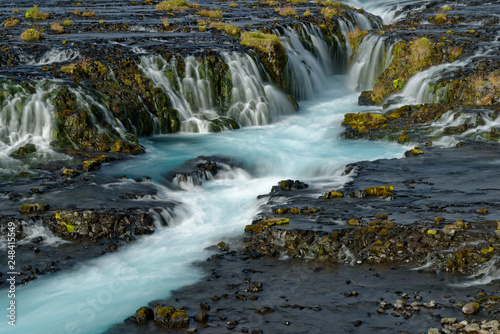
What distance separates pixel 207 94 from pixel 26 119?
829 centimetres

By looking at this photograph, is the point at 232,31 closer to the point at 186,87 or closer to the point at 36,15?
the point at 186,87

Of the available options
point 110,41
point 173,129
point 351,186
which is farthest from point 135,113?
point 351,186

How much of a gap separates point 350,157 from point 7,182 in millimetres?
11932

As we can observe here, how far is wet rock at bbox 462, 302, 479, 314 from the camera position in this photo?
1038cm

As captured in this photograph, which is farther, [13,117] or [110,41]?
[110,41]

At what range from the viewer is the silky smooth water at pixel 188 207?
12.0 meters

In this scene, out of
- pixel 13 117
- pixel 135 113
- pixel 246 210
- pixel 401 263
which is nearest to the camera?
pixel 401 263

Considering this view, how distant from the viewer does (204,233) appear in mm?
15836

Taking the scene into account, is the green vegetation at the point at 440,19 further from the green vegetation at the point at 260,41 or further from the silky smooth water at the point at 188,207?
the green vegetation at the point at 260,41

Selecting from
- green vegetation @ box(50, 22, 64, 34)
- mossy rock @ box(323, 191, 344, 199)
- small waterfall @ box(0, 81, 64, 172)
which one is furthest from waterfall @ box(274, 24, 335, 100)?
mossy rock @ box(323, 191, 344, 199)

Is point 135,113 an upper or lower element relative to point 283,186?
upper

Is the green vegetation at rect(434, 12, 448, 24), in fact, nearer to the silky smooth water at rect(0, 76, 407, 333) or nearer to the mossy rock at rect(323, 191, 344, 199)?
the silky smooth water at rect(0, 76, 407, 333)

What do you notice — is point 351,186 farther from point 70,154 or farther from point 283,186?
point 70,154

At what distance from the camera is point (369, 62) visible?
3306cm
